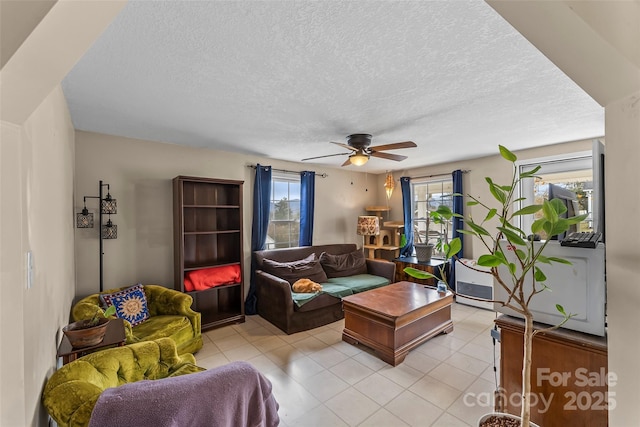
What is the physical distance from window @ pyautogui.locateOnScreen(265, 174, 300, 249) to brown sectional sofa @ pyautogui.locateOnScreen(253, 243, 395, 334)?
315 mm

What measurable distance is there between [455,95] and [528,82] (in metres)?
0.47

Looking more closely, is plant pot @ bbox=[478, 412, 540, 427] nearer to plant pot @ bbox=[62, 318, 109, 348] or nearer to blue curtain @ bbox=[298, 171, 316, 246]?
plant pot @ bbox=[62, 318, 109, 348]

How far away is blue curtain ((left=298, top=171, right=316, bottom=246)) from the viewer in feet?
15.6

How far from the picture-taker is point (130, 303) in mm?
2727

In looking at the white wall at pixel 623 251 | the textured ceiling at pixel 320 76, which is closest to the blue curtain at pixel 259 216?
the textured ceiling at pixel 320 76

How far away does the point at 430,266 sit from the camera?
449cm

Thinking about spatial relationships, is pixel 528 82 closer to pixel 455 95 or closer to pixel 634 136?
pixel 455 95

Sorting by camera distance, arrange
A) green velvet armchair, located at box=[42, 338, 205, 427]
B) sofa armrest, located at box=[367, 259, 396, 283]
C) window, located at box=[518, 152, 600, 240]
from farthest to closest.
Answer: sofa armrest, located at box=[367, 259, 396, 283]
window, located at box=[518, 152, 600, 240]
green velvet armchair, located at box=[42, 338, 205, 427]

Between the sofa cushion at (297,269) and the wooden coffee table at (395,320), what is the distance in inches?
41.5

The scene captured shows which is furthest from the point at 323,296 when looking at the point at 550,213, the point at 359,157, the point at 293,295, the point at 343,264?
the point at 550,213

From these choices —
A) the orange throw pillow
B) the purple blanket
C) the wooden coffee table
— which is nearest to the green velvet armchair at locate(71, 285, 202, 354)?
the orange throw pillow

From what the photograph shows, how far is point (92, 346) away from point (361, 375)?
205 centimetres

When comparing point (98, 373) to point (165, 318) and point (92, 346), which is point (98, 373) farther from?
point (165, 318)

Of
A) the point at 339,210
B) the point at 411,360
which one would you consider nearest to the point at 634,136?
the point at 411,360
